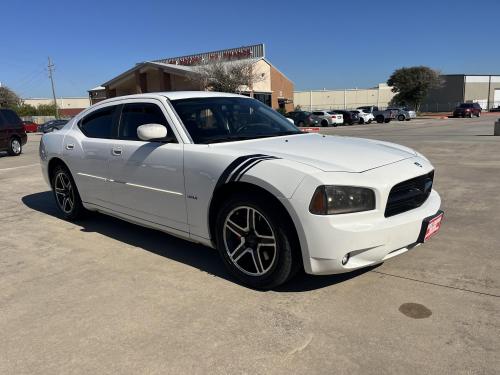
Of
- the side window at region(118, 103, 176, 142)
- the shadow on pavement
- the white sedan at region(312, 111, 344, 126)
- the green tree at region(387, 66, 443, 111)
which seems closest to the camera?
the shadow on pavement

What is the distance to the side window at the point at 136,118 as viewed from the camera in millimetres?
4359

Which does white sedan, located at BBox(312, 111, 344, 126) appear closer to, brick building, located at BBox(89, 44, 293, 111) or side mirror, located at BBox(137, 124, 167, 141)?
brick building, located at BBox(89, 44, 293, 111)

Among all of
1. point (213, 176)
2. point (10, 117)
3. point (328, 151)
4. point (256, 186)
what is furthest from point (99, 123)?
point (10, 117)

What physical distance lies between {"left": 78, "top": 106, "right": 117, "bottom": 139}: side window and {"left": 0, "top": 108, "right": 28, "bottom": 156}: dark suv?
39.5 feet

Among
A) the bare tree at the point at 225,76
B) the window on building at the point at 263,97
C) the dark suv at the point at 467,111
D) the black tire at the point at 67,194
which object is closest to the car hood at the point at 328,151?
the black tire at the point at 67,194

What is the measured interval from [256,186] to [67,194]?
138 inches

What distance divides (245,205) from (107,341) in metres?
1.39

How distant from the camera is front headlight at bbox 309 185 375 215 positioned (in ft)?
10.0

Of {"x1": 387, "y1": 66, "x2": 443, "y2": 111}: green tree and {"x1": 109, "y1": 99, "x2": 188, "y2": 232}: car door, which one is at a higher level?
{"x1": 387, "y1": 66, "x2": 443, "y2": 111}: green tree

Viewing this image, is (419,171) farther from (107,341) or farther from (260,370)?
(107,341)

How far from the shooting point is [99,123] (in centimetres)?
522

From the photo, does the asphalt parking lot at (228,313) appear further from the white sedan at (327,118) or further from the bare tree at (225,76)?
the bare tree at (225,76)

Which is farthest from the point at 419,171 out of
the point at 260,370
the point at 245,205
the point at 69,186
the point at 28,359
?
the point at 69,186

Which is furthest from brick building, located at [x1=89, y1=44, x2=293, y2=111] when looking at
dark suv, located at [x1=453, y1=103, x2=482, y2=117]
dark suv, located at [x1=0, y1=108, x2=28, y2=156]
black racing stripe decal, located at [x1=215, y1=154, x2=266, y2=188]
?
black racing stripe decal, located at [x1=215, y1=154, x2=266, y2=188]
